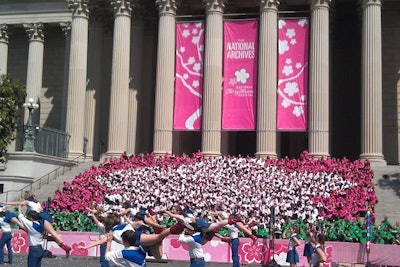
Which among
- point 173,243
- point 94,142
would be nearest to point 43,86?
point 94,142

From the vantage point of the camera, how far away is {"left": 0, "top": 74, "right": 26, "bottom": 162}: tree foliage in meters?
37.5

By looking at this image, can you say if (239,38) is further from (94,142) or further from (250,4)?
(94,142)

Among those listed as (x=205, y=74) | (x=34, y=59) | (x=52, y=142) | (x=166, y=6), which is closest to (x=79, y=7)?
(x=166, y=6)

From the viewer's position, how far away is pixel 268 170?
100 ft

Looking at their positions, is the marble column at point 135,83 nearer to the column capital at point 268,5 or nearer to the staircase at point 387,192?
the column capital at point 268,5

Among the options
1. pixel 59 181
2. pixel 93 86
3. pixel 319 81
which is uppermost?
pixel 93 86

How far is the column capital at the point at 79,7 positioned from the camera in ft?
127

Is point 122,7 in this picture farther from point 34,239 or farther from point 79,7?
point 34,239

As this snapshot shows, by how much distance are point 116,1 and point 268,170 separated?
1476 cm

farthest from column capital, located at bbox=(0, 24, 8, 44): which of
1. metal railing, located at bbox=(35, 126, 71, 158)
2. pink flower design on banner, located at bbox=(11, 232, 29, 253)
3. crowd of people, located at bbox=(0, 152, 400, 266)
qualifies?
pink flower design on banner, located at bbox=(11, 232, 29, 253)

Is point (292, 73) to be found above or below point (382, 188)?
above

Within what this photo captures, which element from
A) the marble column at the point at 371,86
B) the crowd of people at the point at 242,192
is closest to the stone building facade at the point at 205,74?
the marble column at the point at 371,86

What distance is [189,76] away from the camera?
3591 centimetres

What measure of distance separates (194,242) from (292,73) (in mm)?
23685
